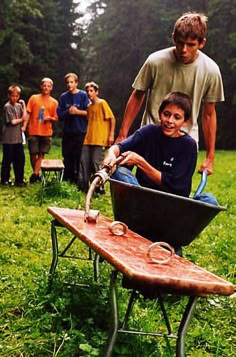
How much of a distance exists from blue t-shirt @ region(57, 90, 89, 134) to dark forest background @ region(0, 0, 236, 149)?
1616cm

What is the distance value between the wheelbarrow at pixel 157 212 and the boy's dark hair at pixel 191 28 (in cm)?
104

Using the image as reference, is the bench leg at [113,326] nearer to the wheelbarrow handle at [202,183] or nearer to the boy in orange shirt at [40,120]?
the wheelbarrow handle at [202,183]

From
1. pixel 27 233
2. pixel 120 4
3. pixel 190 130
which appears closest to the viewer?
pixel 190 130

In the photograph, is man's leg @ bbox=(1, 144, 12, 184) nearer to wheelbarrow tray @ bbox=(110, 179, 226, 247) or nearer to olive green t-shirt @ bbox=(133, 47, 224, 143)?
olive green t-shirt @ bbox=(133, 47, 224, 143)

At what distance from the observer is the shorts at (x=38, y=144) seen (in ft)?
29.6

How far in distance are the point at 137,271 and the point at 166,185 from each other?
5.05ft

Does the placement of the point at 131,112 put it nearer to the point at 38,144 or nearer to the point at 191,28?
the point at 191,28

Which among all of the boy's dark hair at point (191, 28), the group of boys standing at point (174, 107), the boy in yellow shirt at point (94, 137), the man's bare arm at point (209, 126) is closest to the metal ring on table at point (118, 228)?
the group of boys standing at point (174, 107)

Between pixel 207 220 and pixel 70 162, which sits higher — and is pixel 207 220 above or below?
above

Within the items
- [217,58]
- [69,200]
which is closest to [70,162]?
[69,200]

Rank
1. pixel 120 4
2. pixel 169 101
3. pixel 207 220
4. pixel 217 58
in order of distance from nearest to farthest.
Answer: pixel 207 220 < pixel 169 101 < pixel 217 58 < pixel 120 4

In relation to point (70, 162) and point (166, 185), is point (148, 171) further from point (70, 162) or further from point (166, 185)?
point (70, 162)

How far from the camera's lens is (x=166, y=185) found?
133 inches

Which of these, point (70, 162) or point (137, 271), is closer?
point (137, 271)
